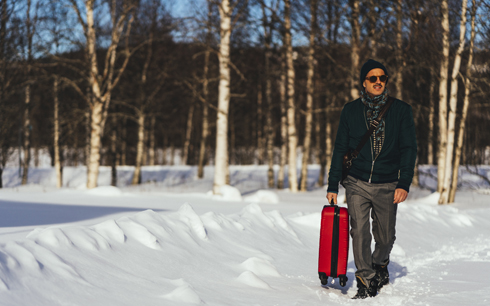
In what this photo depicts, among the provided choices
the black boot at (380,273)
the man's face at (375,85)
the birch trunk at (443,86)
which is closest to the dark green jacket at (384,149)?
the man's face at (375,85)

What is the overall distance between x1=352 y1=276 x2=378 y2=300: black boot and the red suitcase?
131mm

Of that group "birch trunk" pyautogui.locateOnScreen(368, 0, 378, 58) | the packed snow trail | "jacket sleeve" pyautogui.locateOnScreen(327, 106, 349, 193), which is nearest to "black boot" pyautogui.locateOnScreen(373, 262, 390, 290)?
the packed snow trail

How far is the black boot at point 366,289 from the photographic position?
12.8 ft

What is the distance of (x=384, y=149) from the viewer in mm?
4055

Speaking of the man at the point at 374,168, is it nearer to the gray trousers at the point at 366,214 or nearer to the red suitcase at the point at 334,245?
the gray trousers at the point at 366,214

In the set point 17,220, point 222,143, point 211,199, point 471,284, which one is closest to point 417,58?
point 222,143

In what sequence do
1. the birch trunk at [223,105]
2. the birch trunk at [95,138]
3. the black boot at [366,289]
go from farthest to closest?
the birch trunk at [95,138], the birch trunk at [223,105], the black boot at [366,289]

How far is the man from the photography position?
13.2ft

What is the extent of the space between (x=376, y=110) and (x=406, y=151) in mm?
408

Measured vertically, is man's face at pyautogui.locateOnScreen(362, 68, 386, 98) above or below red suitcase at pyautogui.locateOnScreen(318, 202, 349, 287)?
above

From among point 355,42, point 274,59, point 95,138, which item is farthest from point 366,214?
point 274,59

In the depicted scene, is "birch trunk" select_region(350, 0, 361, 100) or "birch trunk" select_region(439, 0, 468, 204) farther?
"birch trunk" select_region(350, 0, 361, 100)

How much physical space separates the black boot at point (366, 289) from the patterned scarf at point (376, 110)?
1016mm

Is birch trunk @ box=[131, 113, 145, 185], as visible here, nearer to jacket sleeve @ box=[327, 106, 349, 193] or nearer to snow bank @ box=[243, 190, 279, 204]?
snow bank @ box=[243, 190, 279, 204]
